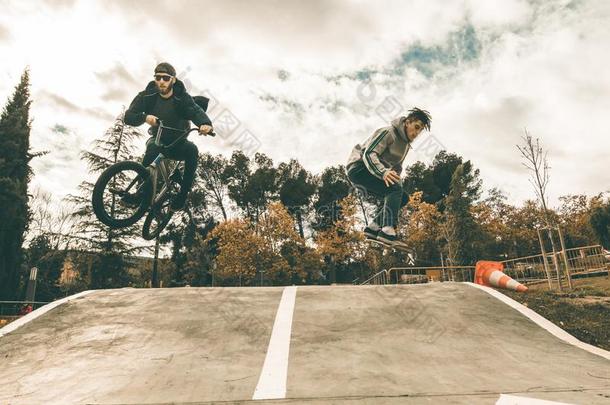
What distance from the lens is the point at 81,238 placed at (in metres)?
23.5

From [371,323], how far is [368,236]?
1.80 meters

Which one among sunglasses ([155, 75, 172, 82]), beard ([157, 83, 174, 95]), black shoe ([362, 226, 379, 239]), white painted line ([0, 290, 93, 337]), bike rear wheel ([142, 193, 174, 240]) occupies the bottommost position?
white painted line ([0, 290, 93, 337])

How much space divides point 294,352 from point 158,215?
4455 millimetres

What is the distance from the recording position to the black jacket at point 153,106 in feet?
24.7

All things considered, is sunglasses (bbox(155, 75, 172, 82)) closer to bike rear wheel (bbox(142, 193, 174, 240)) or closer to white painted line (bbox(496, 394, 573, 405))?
bike rear wheel (bbox(142, 193, 174, 240))

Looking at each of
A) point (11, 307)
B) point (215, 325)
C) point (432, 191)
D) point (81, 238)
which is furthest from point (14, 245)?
point (432, 191)

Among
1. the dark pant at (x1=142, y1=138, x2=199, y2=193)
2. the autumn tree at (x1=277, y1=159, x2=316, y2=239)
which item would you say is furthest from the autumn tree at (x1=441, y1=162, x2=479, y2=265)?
the dark pant at (x1=142, y1=138, x2=199, y2=193)

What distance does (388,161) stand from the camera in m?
7.21

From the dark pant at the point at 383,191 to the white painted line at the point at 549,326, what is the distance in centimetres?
276

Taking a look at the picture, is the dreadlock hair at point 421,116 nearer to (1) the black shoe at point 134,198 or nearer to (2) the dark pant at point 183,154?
(2) the dark pant at point 183,154

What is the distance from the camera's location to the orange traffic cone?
31.1 feet

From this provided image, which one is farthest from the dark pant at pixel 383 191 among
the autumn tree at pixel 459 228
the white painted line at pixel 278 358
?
the autumn tree at pixel 459 228

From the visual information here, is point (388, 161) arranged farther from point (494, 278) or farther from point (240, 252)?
point (240, 252)

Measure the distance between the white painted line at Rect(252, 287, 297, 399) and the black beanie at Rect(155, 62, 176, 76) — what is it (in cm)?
503
